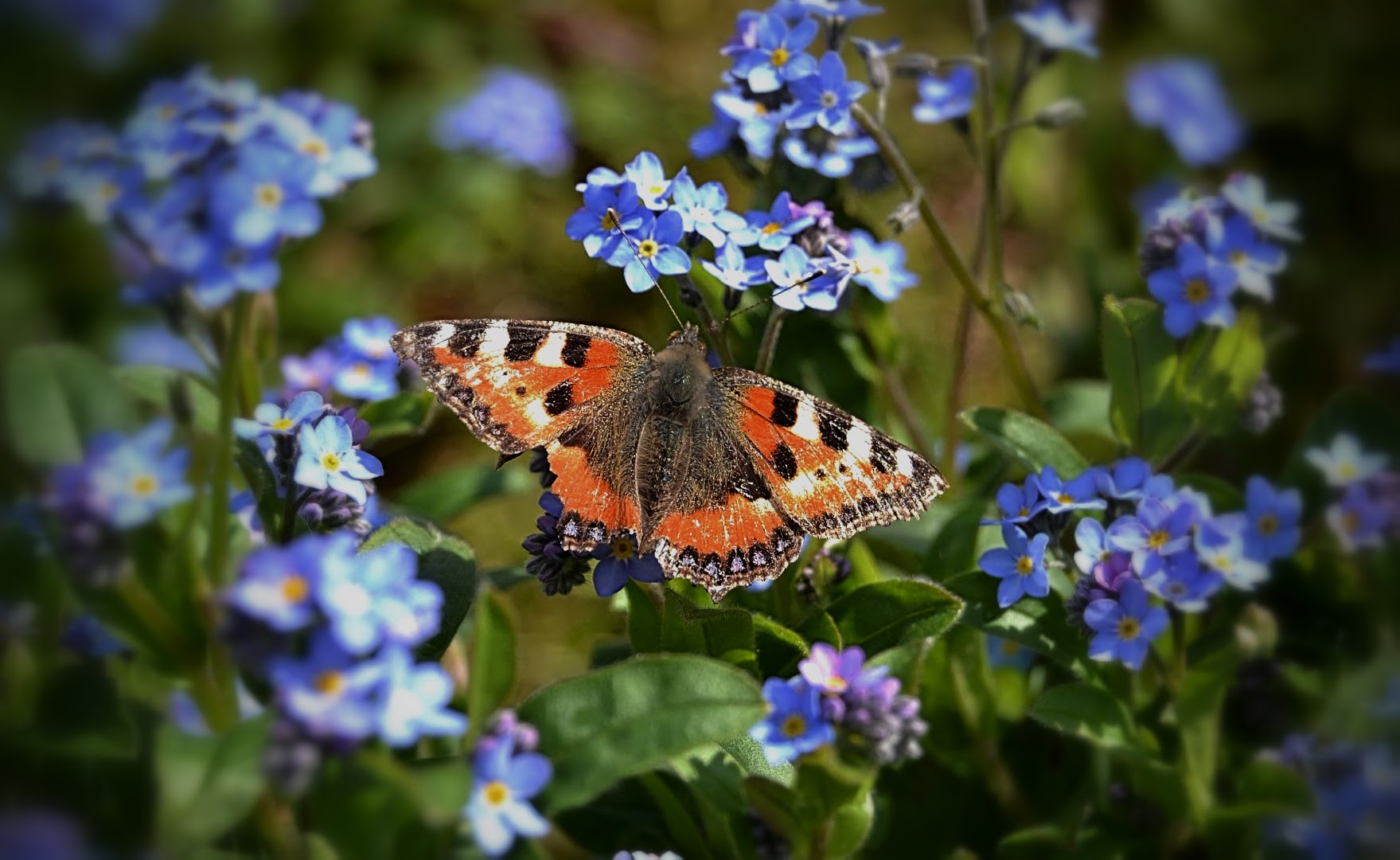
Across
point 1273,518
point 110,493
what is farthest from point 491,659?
point 1273,518

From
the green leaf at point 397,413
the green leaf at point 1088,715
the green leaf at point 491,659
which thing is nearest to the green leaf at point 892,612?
the green leaf at point 1088,715

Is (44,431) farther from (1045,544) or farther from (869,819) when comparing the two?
(1045,544)

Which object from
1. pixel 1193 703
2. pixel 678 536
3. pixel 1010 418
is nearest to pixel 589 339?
pixel 678 536

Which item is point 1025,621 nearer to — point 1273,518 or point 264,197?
point 1273,518

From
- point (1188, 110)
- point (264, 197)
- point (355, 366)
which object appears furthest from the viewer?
point (1188, 110)

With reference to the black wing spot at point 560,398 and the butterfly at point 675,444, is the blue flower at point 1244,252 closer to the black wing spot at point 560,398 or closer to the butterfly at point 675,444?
the butterfly at point 675,444
